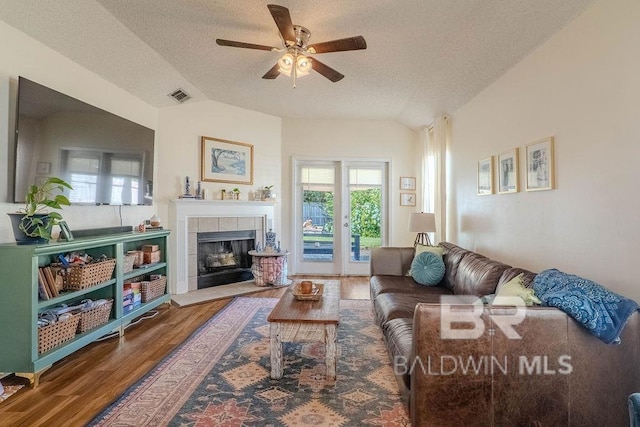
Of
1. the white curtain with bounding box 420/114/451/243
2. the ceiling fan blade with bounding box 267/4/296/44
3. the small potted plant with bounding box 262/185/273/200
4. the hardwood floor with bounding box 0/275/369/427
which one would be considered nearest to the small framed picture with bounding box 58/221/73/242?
the hardwood floor with bounding box 0/275/369/427

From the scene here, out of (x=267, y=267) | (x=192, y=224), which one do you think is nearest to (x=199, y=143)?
(x=192, y=224)

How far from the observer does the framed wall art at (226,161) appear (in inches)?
187

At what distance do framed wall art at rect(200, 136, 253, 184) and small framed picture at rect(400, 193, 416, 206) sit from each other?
2686mm

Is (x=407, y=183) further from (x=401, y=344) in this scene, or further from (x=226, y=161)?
(x=401, y=344)

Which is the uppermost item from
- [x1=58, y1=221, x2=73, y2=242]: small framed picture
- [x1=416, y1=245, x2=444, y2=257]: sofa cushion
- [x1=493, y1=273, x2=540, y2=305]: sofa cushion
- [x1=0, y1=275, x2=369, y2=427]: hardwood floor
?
[x1=58, y1=221, x2=73, y2=242]: small framed picture

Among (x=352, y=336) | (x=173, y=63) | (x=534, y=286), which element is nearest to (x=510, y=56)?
(x=534, y=286)

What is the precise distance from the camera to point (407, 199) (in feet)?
18.9

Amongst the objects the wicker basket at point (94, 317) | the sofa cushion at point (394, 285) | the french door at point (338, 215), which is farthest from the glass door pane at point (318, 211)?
the wicker basket at point (94, 317)

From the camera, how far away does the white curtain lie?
4547 millimetres

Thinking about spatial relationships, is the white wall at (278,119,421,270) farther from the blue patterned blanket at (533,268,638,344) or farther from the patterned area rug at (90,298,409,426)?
the blue patterned blanket at (533,268,638,344)

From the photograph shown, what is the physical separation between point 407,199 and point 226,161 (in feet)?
10.5

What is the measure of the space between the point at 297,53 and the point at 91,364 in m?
3.03

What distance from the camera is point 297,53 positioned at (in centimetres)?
275

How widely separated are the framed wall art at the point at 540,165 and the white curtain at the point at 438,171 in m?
1.79
